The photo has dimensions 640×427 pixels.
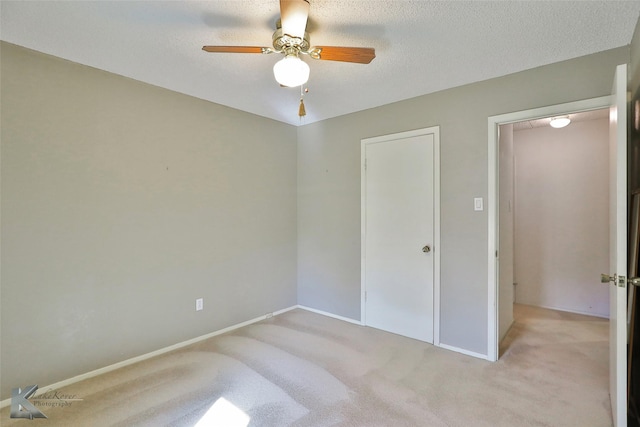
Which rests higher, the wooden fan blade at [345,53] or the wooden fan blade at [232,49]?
the wooden fan blade at [232,49]

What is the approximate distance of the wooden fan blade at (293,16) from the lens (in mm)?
1481

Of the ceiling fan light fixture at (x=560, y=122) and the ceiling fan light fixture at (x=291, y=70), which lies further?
the ceiling fan light fixture at (x=560, y=122)

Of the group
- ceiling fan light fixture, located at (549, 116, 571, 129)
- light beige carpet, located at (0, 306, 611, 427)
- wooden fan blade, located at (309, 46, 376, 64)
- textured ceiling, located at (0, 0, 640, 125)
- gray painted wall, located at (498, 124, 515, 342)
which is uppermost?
textured ceiling, located at (0, 0, 640, 125)

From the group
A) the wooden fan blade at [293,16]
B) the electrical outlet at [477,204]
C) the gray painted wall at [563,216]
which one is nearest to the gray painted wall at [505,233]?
the electrical outlet at [477,204]

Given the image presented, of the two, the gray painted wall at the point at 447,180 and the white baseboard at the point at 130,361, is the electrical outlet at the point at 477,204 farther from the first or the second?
the white baseboard at the point at 130,361

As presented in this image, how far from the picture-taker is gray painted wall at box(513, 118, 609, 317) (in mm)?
3787

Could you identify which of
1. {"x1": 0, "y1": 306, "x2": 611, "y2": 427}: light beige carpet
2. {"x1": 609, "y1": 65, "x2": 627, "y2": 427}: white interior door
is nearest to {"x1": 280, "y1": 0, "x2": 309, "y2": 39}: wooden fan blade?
{"x1": 609, "y1": 65, "x2": 627, "y2": 427}: white interior door

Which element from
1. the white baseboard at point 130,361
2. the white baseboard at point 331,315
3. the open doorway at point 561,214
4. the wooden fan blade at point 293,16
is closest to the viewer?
the wooden fan blade at point 293,16

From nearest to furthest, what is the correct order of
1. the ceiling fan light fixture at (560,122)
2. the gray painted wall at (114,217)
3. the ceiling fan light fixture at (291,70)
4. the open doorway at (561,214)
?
the ceiling fan light fixture at (291,70) → the gray painted wall at (114,217) → the ceiling fan light fixture at (560,122) → the open doorway at (561,214)

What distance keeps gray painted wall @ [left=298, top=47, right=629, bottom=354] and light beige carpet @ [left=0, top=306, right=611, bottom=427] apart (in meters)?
0.50

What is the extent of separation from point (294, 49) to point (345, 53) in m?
0.30

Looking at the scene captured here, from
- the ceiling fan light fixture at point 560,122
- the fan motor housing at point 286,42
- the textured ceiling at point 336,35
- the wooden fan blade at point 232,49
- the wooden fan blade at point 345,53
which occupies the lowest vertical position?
the wooden fan blade at point 345,53

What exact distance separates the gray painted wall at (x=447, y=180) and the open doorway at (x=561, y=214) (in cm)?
100

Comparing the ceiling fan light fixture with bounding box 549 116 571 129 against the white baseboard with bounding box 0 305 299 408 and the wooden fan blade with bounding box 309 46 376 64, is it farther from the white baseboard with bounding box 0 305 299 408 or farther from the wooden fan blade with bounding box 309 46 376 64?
the white baseboard with bounding box 0 305 299 408
